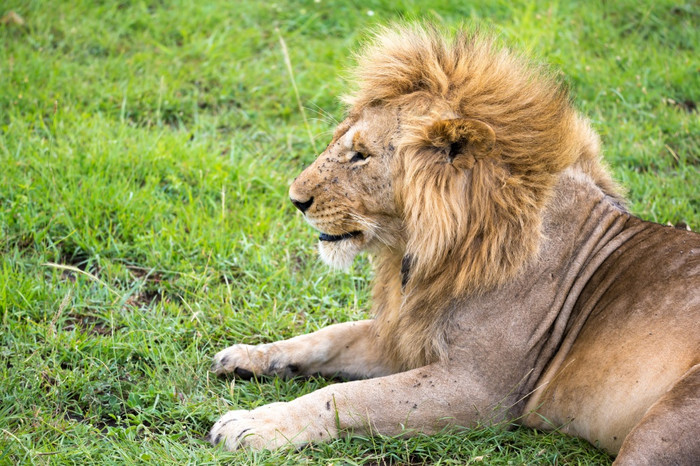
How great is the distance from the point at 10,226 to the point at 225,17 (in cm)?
290

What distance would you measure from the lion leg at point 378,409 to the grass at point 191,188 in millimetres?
64

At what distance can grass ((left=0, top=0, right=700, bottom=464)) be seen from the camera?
3.00m

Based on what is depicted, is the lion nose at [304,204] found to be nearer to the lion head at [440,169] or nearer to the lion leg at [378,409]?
the lion head at [440,169]

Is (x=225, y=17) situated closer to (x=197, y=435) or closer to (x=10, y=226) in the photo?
(x=10, y=226)

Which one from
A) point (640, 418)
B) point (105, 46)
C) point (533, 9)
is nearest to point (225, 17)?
point (105, 46)

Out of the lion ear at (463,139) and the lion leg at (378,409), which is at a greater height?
the lion ear at (463,139)

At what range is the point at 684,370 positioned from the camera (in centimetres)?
256

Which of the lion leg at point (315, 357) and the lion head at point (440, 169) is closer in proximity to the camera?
the lion head at point (440, 169)

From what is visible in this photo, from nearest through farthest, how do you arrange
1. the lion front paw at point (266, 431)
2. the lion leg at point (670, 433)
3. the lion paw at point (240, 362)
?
the lion leg at point (670, 433) → the lion front paw at point (266, 431) → the lion paw at point (240, 362)

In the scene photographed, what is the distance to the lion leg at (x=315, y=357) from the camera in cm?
334

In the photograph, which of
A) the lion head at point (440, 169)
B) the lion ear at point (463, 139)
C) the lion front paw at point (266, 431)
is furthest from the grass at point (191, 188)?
the lion ear at point (463, 139)

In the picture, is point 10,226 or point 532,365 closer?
point 532,365

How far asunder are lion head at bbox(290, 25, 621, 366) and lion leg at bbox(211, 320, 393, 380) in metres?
0.29

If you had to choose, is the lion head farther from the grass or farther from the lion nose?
the grass
